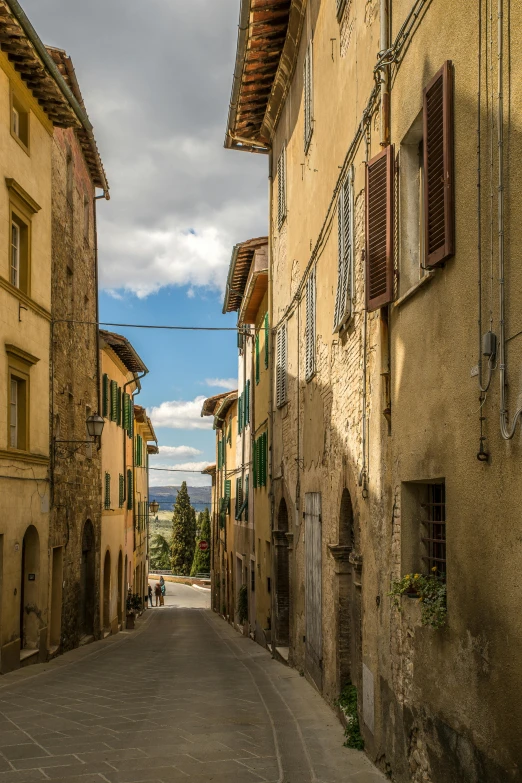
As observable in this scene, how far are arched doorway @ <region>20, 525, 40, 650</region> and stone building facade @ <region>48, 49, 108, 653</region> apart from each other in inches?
32.4

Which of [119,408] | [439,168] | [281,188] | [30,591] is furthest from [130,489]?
[439,168]

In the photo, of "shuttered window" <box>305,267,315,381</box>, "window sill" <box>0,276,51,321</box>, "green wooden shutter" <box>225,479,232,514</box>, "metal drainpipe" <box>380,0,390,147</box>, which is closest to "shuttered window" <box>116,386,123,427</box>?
"green wooden shutter" <box>225,479,232,514</box>

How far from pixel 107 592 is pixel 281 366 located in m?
12.8

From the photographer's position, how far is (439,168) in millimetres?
6234

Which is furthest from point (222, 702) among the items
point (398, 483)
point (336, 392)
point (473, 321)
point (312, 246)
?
point (473, 321)

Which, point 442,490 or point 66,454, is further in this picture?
point 66,454

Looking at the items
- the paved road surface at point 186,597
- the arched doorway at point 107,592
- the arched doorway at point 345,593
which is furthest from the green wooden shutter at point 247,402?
the paved road surface at point 186,597

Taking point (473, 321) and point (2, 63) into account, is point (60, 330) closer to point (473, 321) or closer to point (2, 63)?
point (2, 63)

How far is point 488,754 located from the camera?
5.17 meters

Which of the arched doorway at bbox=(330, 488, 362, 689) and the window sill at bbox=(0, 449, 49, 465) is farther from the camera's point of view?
the window sill at bbox=(0, 449, 49, 465)

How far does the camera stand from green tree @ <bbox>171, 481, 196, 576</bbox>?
77.4 metres

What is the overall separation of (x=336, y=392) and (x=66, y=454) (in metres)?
10.5

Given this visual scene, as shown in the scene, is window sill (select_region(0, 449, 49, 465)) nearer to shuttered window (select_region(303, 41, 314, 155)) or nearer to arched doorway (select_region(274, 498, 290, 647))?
arched doorway (select_region(274, 498, 290, 647))

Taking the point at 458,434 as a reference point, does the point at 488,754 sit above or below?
below
